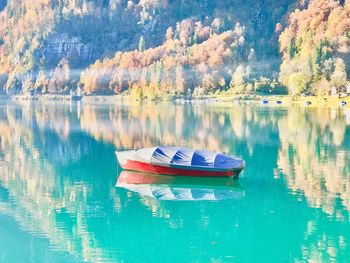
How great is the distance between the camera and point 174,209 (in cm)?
3669

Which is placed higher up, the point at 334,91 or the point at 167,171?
the point at 334,91

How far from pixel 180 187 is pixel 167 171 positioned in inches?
112

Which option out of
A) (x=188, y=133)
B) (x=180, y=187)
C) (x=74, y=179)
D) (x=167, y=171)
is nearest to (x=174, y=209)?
(x=180, y=187)

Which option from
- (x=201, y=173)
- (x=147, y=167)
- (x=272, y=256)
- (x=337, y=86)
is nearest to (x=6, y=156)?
(x=147, y=167)

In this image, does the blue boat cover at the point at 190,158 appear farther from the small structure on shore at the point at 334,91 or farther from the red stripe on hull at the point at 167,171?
the small structure on shore at the point at 334,91

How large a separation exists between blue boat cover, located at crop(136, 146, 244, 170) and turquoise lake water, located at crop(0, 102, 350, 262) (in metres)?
1.31

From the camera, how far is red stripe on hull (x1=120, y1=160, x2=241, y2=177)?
146 feet

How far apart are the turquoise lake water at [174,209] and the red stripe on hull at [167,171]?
1.91ft

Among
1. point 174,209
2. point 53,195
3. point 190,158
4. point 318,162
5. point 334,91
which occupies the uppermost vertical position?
point 334,91

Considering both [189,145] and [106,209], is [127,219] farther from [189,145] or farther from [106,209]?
[189,145]

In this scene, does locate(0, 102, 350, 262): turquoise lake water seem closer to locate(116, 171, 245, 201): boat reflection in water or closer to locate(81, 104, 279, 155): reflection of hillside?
locate(116, 171, 245, 201): boat reflection in water

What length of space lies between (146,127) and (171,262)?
208 ft

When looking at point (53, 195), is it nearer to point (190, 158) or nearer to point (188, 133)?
point (190, 158)

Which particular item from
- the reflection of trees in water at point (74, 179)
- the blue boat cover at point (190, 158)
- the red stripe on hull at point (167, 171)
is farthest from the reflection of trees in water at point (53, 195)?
the blue boat cover at point (190, 158)
